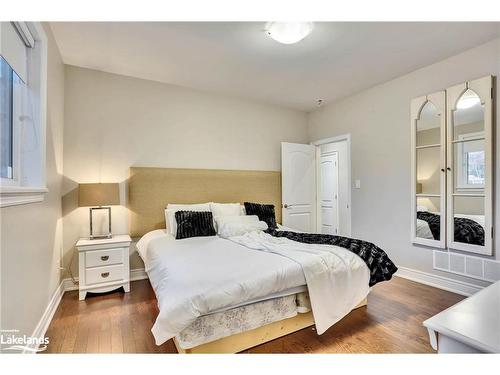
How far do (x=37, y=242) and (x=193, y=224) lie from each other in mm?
1438

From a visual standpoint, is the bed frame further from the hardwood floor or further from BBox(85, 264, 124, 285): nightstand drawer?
BBox(85, 264, 124, 285): nightstand drawer

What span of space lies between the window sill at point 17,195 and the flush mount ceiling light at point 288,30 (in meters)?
→ 2.20

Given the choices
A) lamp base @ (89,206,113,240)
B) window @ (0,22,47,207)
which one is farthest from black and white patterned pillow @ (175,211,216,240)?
window @ (0,22,47,207)

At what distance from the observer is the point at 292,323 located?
2.00 meters

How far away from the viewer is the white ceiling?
2.33 metres

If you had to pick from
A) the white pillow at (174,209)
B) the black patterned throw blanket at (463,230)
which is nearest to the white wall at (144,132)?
the white pillow at (174,209)

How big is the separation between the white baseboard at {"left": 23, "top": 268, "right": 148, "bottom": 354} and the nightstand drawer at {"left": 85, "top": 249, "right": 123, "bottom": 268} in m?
0.39

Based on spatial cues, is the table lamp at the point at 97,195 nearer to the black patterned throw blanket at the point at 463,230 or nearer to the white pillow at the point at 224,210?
the white pillow at the point at 224,210

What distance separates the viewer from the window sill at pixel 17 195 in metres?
1.28

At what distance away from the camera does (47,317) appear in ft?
7.13

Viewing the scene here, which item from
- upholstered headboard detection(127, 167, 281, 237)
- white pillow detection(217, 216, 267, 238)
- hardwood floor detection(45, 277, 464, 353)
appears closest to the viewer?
hardwood floor detection(45, 277, 464, 353)
